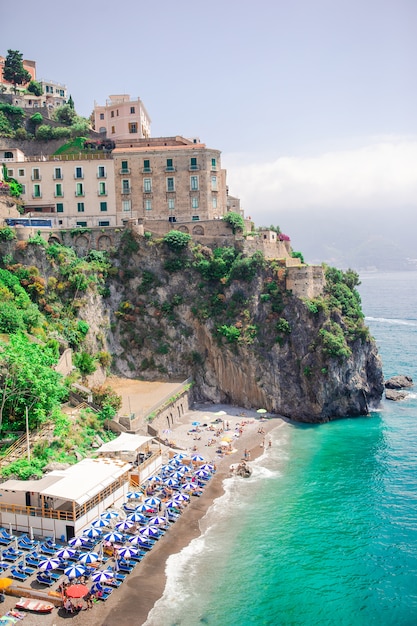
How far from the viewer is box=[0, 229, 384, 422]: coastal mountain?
6278cm

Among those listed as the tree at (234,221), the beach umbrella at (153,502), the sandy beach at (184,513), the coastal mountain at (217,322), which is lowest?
the sandy beach at (184,513)

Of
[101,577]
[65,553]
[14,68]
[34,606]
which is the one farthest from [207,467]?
[14,68]

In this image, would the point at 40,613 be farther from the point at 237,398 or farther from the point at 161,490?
the point at 237,398

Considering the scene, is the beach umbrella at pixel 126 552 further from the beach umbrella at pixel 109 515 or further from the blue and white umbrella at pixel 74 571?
the beach umbrella at pixel 109 515

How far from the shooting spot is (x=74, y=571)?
1206 inches

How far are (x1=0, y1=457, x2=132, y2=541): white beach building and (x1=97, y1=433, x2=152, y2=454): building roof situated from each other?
4990mm

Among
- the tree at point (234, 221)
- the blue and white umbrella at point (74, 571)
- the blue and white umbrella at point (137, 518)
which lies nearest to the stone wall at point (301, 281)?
the tree at point (234, 221)

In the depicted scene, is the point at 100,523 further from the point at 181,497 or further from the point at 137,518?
the point at 181,497

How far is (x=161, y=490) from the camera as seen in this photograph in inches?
1703

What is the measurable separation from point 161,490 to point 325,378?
2619 centimetres

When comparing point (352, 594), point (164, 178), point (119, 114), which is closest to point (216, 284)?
point (164, 178)

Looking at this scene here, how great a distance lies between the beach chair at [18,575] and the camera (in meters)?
31.4

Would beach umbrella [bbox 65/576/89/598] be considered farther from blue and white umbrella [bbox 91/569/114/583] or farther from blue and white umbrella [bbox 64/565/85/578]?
blue and white umbrella [bbox 91/569/114/583]

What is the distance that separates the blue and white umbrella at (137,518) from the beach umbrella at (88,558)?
4299 mm
